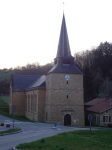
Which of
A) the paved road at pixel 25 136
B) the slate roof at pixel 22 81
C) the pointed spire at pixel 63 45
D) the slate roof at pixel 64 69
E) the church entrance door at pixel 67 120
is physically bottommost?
the church entrance door at pixel 67 120

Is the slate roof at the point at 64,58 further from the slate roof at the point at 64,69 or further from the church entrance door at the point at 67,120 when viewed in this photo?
the church entrance door at the point at 67,120

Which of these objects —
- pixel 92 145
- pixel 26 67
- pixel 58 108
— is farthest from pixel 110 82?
pixel 26 67

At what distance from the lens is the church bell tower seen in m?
37.0

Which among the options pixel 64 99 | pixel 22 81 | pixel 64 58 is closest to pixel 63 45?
pixel 64 58

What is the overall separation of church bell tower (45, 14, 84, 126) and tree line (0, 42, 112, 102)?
1944 centimetres

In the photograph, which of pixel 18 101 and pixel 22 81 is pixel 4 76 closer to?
pixel 22 81

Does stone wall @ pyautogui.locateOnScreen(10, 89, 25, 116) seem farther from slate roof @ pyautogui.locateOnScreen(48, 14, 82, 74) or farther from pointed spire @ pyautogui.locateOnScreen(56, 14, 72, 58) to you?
pointed spire @ pyautogui.locateOnScreen(56, 14, 72, 58)

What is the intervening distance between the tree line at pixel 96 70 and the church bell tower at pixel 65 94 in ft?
63.8

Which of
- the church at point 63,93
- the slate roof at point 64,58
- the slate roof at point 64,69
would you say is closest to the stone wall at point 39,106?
the church at point 63,93

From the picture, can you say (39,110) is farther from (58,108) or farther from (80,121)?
(80,121)

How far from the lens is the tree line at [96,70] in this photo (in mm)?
59594

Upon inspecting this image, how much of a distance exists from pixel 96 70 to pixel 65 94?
33.7 m

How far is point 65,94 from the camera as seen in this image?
3756 centimetres

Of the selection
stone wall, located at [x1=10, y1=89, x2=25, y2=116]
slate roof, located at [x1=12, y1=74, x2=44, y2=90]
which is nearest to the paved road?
stone wall, located at [x1=10, y1=89, x2=25, y2=116]
